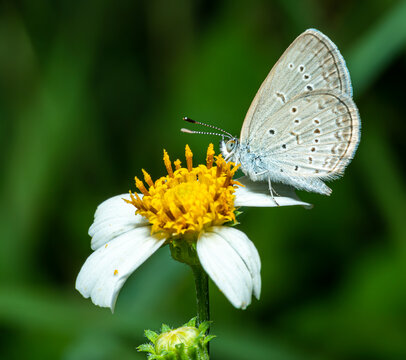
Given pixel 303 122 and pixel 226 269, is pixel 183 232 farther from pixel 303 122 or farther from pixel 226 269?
pixel 303 122

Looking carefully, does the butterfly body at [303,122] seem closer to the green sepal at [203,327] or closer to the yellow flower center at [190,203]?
the yellow flower center at [190,203]

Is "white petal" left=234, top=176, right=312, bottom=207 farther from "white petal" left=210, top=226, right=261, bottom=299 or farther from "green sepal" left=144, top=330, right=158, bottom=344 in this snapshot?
"green sepal" left=144, top=330, right=158, bottom=344

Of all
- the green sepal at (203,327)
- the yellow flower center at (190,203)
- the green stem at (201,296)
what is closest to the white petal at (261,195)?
the yellow flower center at (190,203)

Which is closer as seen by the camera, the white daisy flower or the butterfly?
the white daisy flower

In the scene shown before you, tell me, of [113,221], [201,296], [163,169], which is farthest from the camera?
[163,169]

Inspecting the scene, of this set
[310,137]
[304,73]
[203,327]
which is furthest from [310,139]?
[203,327]

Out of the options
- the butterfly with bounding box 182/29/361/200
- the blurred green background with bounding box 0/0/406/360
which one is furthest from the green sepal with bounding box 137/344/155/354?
the blurred green background with bounding box 0/0/406/360
